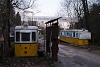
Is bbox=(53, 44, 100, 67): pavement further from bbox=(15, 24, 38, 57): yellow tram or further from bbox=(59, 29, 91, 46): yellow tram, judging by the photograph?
bbox=(59, 29, 91, 46): yellow tram

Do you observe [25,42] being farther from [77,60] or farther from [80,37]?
[80,37]

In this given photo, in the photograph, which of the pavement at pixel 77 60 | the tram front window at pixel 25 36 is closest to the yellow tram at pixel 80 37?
the pavement at pixel 77 60

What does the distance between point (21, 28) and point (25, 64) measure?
505 centimetres

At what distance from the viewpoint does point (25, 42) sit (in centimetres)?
2086

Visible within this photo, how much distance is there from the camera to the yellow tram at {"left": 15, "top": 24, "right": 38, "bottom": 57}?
20859 mm

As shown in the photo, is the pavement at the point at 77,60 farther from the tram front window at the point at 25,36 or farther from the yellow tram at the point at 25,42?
the tram front window at the point at 25,36

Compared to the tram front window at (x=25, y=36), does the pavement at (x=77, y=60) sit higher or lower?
lower

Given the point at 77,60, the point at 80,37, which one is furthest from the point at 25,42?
the point at 80,37

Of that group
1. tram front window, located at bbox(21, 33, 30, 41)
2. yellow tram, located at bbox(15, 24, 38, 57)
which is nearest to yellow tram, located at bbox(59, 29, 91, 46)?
yellow tram, located at bbox(15, 24, 38, 57)

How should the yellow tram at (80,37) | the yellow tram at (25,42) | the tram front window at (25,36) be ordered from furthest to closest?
the yellow tram at (80,37), the tram front window at (25,36), the yellow tram at (25,42)

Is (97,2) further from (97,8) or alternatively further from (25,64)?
(25,64)

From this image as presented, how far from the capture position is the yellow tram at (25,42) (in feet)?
68.4

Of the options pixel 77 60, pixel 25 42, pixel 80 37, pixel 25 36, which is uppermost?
pixel 25 36

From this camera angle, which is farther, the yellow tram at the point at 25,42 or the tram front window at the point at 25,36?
the tram front window at the point at 25,36
